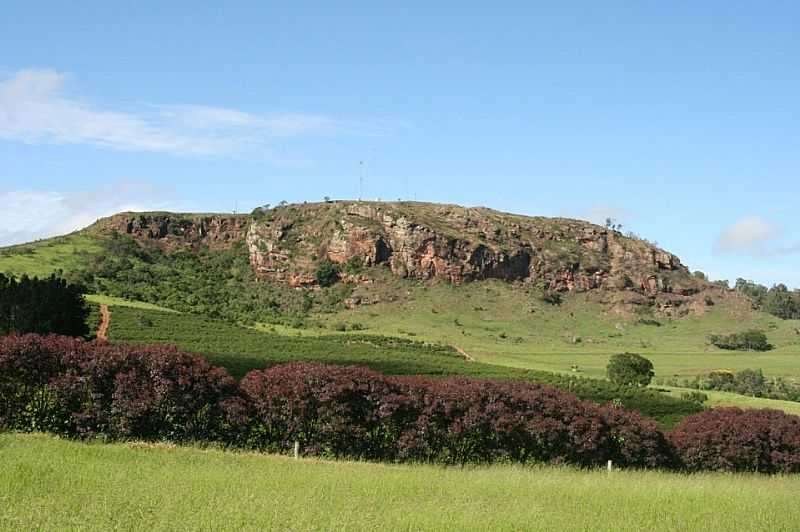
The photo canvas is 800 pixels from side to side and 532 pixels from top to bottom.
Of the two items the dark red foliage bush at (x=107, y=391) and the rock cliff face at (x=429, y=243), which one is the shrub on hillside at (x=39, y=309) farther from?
the rock cliff face at (x=429, y=243)

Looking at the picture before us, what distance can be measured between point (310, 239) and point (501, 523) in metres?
128

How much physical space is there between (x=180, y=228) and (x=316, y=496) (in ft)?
456

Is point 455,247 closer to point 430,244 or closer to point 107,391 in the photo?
point 430,244

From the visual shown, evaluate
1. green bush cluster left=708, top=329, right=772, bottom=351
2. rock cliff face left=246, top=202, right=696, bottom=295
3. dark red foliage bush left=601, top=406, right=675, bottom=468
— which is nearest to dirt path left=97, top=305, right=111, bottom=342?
dark red foliage bush left=601, top=406, right=675, bottom=468

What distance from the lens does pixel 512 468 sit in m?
21.2

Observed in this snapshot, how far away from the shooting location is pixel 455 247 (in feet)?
429

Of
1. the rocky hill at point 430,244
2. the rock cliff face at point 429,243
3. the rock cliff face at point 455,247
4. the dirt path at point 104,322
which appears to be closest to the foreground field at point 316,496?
the dirt path at point 104,322

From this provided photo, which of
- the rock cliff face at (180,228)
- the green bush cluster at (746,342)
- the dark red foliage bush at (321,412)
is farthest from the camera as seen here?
the rock cliff face at (180,228)

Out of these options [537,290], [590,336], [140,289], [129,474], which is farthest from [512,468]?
[537,290]

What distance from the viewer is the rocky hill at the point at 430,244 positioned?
131750 mm

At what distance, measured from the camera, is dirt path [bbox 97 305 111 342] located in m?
64.0

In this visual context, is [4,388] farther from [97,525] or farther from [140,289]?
[140,289]

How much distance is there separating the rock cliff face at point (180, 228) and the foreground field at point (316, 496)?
128 metres

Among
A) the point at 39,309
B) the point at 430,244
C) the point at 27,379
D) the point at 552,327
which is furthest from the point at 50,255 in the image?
the point at 27,379
